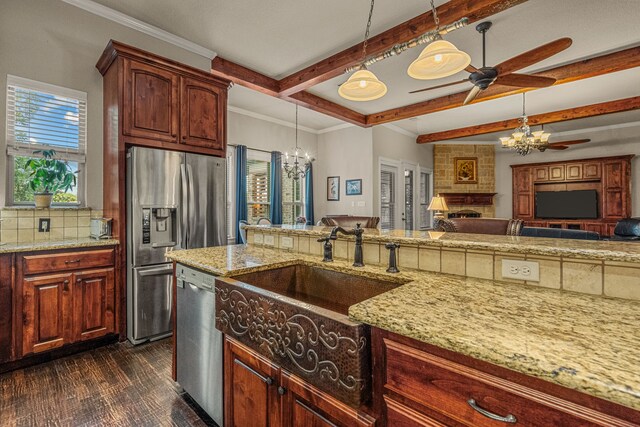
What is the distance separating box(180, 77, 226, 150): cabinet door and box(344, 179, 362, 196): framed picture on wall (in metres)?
3.50

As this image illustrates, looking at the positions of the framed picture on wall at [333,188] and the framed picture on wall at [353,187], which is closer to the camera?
the framed picture on wall at [353,187]

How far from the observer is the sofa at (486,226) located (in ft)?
9.86

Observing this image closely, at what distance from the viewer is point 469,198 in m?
8.14

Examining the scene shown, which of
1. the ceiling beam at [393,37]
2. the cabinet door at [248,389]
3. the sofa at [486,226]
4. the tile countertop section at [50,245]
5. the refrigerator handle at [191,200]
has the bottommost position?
the cabinet door at [248,389]

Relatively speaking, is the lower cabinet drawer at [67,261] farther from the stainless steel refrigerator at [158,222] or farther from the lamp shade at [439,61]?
the lamp shade at [439,61]

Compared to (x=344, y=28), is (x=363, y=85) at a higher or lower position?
lower

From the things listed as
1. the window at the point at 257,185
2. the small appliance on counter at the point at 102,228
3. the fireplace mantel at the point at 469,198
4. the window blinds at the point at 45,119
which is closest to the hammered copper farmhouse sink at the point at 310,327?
the small appliance on counter at the point at 102,228

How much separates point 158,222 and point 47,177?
99 cm

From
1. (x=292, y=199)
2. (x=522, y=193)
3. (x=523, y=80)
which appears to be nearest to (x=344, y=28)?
(x=523, y=80)

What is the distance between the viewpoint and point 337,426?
3.24 feet

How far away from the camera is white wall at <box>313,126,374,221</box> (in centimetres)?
620

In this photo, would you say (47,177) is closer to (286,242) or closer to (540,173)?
(286,242)

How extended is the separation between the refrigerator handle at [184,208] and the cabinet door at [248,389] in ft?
5.54

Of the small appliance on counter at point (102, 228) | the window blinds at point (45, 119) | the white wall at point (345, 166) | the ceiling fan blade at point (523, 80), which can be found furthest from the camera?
the white wall at point (345, 166)
